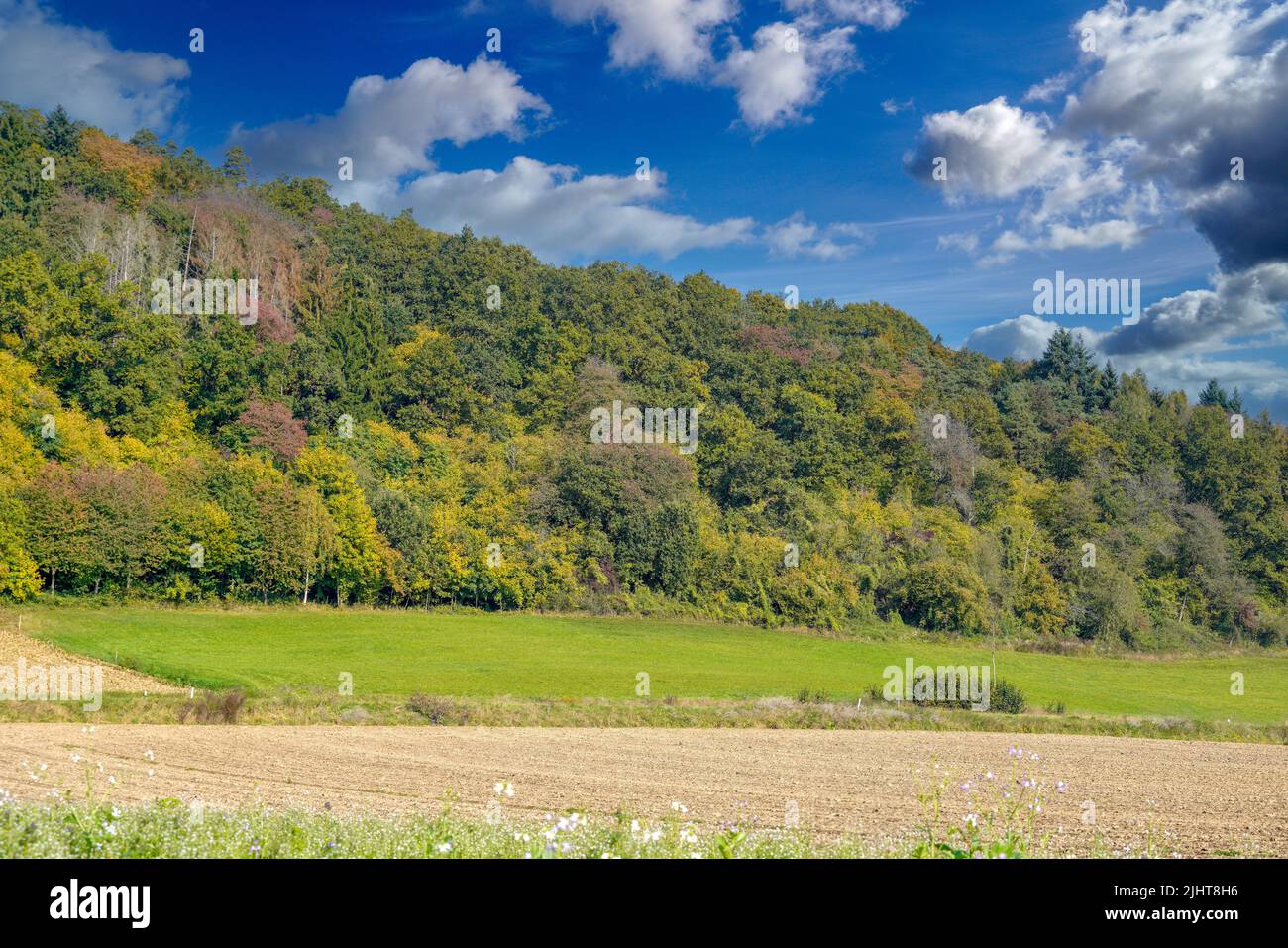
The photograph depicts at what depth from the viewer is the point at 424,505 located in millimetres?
57531

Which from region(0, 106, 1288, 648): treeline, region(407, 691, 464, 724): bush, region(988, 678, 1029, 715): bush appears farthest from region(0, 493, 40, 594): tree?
region(988, 678, 1029, 715): bush

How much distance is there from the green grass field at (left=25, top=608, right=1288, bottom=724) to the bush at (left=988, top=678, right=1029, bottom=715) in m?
3.48

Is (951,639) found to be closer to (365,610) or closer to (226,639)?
(365,610)

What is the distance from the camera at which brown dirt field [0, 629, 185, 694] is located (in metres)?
32.3

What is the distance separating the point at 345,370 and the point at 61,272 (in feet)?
58.7

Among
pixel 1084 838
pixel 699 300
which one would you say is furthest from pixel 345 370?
pixel 1084 838

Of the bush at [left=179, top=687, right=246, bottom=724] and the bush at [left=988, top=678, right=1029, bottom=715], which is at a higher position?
the bush at [left=179, top=687, right=246, bottom=724]

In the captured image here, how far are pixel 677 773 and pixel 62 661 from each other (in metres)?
26.0

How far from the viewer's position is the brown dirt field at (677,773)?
16.9m

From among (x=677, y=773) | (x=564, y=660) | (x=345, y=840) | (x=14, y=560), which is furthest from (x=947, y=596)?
(x=345, y=840)

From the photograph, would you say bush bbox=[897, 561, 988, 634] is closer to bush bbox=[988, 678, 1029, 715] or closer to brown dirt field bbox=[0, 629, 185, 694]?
bush bbox=[988, 678, 1029, 715]

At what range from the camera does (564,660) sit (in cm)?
4488

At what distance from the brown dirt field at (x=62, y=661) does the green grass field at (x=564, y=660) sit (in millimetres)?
673

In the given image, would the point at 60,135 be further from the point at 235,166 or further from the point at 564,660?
the point at 564,660
